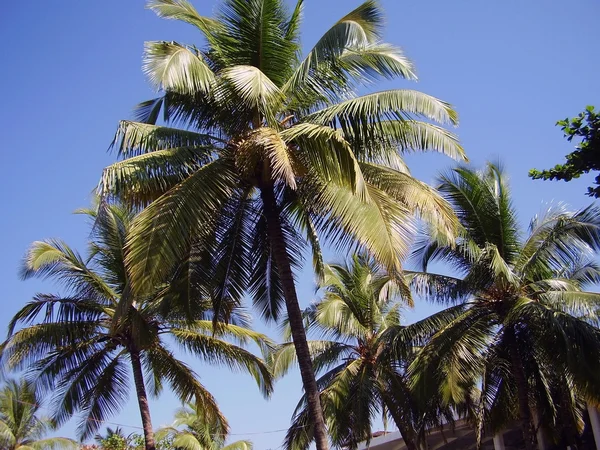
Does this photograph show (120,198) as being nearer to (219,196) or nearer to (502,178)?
(219,196)

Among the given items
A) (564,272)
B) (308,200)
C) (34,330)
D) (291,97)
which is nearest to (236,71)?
(291,97)

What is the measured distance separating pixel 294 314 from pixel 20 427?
19.9m

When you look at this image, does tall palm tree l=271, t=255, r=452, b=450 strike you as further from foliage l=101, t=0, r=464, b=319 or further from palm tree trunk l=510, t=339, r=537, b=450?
foliage l=101, t=0, r=464, b=319

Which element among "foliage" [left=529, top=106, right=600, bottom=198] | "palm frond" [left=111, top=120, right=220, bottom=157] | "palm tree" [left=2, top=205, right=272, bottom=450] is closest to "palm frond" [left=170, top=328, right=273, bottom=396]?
"palm tree" [left=2, top=205, right=272, bottom=450]

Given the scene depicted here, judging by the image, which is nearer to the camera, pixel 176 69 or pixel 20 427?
pixel 176 69

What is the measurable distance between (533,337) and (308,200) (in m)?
7.07

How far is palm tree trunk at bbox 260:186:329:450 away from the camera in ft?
41.3

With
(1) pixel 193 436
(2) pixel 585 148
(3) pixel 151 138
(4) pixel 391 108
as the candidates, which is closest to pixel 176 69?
(3) pixel 151 138

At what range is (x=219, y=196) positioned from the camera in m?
13.0

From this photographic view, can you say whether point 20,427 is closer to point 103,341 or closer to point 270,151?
point 103,341

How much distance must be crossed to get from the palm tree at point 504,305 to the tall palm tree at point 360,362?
96 cm

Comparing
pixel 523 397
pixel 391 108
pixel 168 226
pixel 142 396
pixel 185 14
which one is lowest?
pixel 523 397

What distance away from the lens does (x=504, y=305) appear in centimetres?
1752

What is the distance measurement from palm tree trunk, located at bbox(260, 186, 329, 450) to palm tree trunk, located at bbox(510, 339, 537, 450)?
6.12 meters
